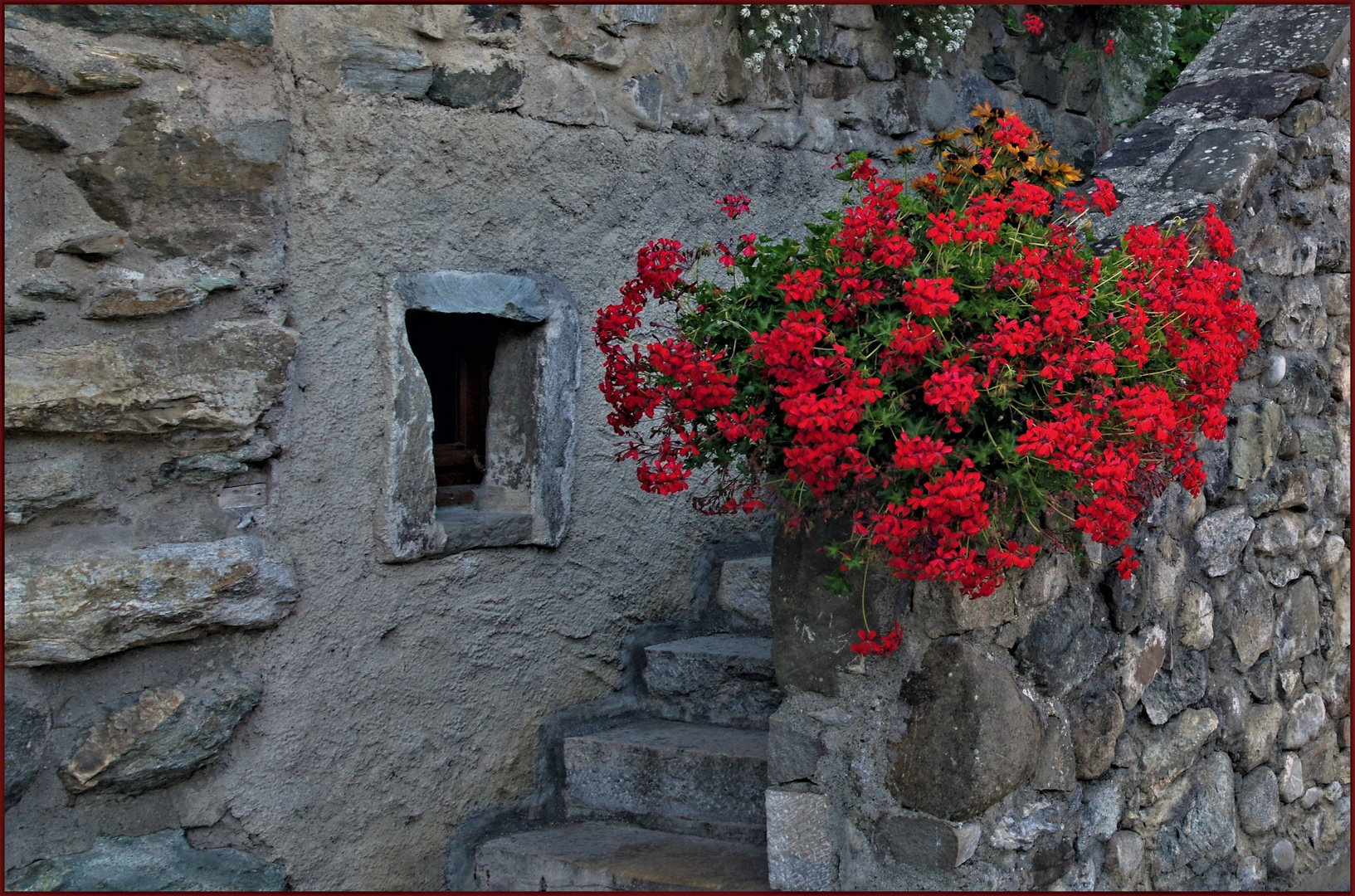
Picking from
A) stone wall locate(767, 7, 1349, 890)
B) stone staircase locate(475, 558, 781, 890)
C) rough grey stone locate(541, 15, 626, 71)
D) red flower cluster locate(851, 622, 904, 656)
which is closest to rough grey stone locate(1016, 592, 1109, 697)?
stone wall locate(767, 7, 1349, 890)

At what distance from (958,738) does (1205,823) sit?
96cm

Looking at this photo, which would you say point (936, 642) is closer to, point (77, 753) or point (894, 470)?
point (894, 470)

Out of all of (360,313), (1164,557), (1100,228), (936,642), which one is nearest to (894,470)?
(936,642)

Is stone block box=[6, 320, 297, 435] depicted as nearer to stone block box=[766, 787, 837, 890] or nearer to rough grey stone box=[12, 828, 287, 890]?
rough grey stone box=[12, 828, 287, 890]

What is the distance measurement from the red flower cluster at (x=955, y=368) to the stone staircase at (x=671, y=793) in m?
0.83

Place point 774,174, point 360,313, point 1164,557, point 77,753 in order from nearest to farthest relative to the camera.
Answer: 1. point 77,753
2. point 1164,557
3. point 360,313
4. point 774,174

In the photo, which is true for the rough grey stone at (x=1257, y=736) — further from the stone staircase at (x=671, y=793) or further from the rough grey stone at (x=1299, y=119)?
the rough grey stone at (x=1299, y=119)

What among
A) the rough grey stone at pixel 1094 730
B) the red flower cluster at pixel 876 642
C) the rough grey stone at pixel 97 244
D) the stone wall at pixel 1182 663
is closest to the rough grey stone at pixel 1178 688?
the stone wall at pixel 1182 663

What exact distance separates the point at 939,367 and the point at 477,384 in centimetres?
153

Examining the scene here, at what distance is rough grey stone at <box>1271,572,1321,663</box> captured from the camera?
294 centimetres

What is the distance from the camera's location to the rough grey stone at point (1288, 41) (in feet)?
9.68

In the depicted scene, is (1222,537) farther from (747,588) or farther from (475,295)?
(475,295)

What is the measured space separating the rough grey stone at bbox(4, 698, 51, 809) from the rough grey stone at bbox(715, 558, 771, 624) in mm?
1700

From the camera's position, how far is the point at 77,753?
2.29 metres
